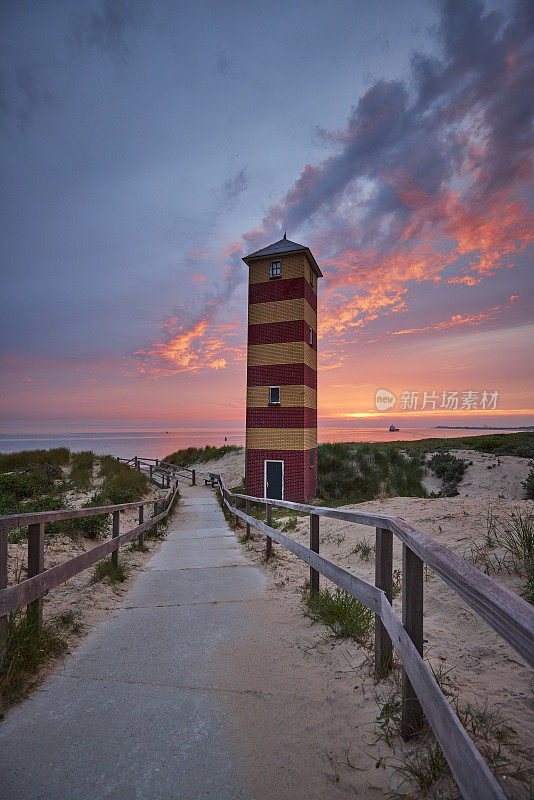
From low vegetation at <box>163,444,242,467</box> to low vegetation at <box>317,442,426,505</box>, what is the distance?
12.8 meters

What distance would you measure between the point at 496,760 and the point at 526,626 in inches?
51.6

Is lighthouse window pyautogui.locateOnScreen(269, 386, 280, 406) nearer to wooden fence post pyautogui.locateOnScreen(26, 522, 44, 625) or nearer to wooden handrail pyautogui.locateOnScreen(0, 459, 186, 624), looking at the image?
wooden handrail pyautogui.locateOnScreen(0, 459, 186, 624)

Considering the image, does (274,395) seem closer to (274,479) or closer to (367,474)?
(274,479)

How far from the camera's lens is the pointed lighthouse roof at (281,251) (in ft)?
60.1

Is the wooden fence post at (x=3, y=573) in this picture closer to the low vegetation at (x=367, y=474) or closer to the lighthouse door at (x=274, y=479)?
the lighthouse door at (x=274, y=479)

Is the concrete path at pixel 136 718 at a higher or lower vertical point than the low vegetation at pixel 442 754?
lower

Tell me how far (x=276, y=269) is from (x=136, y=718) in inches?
724

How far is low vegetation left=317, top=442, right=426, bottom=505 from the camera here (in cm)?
2034

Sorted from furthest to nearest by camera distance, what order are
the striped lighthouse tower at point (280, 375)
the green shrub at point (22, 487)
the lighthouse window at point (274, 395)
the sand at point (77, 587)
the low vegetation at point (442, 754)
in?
1. the lighthouse window at point (274, 395)
2. the striped lighthouse tower at point (280, 375)
3. the green shrub at point (22, 487)
4. the sand at point (77, 587)
5. the low vegetation at point (442, 754)

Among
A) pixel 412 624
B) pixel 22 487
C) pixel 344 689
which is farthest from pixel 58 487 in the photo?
pixel 412 624

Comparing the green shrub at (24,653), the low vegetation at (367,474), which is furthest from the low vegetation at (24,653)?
the low vegetation at (367,474)

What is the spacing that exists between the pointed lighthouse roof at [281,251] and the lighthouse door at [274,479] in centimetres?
979

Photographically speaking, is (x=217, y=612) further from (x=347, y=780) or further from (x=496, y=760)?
(x=496, y=760)

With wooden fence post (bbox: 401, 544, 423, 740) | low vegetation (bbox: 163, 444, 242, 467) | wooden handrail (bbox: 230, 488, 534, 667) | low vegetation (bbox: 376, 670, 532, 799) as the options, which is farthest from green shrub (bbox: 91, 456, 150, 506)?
low vegetation (bbox: 163, 444, 242, 467)
